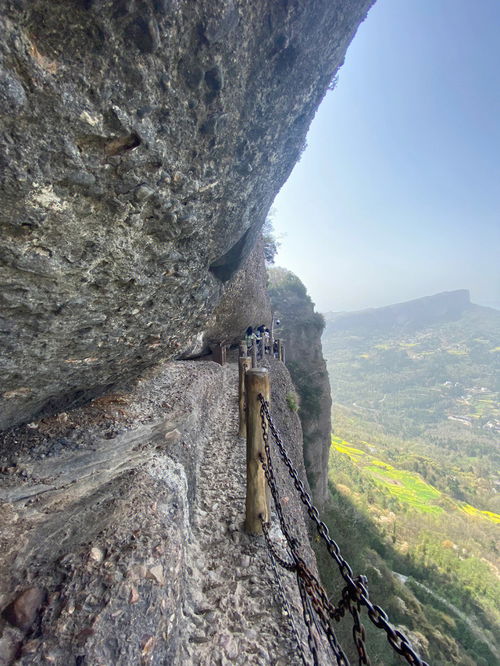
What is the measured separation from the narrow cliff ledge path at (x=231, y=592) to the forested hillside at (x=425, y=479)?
785cm

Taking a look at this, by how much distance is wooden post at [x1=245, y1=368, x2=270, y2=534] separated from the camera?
11.3 feet

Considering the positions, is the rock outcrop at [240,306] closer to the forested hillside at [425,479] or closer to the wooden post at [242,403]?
the wooden post at [242,403]

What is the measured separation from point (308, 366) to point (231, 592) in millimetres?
19006

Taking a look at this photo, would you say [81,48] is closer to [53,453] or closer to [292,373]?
[53,453]

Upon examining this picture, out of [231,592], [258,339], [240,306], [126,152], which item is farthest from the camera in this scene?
[258,339]

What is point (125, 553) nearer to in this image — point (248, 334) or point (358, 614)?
point (358, 614)

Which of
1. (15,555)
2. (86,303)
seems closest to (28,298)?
(86,303)

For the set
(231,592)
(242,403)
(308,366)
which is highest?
(242,403)

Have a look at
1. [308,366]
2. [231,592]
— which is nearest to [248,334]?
[308,366]

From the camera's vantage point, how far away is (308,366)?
21531 mm

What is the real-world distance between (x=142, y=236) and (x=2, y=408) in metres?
2.32

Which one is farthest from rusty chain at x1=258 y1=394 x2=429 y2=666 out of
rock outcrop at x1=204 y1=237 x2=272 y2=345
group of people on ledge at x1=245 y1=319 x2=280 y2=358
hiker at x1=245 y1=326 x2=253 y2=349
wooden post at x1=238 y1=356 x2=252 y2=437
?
hiker at x1=245 y1=326 x2=253 y2=349

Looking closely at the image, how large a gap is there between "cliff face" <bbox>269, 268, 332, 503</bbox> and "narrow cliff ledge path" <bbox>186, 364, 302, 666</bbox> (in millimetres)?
13128

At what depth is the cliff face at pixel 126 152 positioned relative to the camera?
5.53 feet
